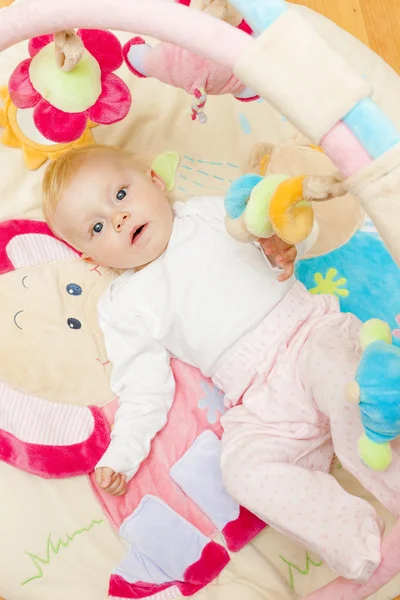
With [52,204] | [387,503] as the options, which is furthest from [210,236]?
[387,503]

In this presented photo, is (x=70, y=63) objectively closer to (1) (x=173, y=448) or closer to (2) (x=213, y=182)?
(2) (x=213, y=182)

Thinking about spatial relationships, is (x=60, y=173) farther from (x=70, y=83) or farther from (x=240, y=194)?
(x=240, y=194)

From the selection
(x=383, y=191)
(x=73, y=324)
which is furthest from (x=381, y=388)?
(x=73, y=324)

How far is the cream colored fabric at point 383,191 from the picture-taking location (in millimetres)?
538

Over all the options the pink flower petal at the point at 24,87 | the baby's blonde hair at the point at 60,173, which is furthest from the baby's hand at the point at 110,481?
the pink flower petal at the point at 24,87

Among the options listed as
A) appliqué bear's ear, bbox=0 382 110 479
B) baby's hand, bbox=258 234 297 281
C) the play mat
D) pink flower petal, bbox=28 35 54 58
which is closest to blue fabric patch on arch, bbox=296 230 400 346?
the play mat

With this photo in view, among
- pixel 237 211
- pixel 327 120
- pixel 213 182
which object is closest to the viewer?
pixel 327 120

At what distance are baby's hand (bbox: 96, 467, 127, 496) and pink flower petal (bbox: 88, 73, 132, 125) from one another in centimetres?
50

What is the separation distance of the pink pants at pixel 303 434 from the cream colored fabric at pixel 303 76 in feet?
1.45

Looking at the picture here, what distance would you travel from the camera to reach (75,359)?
1.12 meters

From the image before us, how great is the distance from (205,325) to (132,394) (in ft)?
0.50

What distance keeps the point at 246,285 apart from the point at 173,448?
0.28 metres

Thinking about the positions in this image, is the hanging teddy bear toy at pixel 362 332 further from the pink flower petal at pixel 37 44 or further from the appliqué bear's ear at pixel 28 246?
the appliqué bear's ear at pixel 28 246

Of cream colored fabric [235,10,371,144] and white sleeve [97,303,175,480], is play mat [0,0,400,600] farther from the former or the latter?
cream colored fabric [235,10,371,144]
